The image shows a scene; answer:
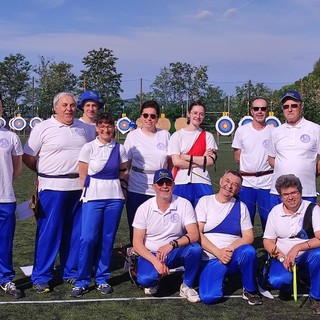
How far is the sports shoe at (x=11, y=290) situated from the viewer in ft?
15.1

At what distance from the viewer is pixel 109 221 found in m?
4.71

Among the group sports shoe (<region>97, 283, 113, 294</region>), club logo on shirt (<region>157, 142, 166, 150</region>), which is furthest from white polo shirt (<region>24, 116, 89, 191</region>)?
sports shoe (<region>97, 283, 113, 294</region>)

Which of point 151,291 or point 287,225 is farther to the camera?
point 151,291

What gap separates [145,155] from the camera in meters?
5.08

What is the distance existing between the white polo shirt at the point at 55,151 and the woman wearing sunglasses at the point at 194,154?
3.16 feet

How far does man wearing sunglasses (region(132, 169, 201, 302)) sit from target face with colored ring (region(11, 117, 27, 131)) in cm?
2925

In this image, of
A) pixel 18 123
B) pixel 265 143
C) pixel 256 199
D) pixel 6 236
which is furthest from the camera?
pixel 18 123

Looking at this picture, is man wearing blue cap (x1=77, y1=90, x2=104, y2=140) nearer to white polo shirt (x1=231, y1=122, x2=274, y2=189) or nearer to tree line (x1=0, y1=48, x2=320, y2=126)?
white polo shirt (x1=231, y1=122, x2=274, y2=189)

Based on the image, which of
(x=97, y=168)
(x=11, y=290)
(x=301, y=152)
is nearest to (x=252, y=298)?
(x=301, y=152)

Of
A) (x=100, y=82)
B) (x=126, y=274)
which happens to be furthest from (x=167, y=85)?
(x=126, y=274)

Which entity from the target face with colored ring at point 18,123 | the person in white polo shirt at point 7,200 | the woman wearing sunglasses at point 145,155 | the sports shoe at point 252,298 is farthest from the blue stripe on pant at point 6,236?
the target face with colored ring at point 18,123

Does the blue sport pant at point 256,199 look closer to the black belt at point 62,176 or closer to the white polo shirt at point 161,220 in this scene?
the white polo shirt at point 161,220

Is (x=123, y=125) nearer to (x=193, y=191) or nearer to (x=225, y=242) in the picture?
(x=193, y=191)

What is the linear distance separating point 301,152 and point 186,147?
110 centimetres
